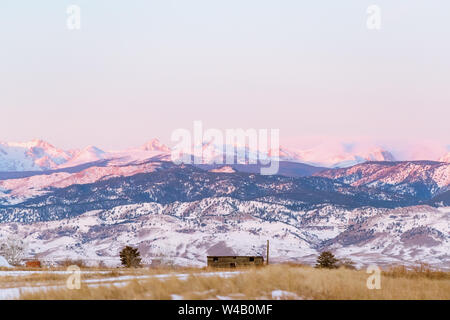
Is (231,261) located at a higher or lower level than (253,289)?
lower

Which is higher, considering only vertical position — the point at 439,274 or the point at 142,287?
the point at 142,287

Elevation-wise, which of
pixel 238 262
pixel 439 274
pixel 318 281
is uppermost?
pixel 318 281

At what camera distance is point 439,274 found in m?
45.0

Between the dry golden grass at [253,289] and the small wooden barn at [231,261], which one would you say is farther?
the small wooden barn at [231,261]

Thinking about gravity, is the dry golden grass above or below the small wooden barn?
above

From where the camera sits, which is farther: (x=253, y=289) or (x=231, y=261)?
(x=231, y=261)

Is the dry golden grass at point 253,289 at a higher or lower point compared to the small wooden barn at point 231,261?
higher

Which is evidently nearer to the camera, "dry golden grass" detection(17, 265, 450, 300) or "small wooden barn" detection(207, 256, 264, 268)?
"dry golden grass" detection(17, 265, 450, 300)
